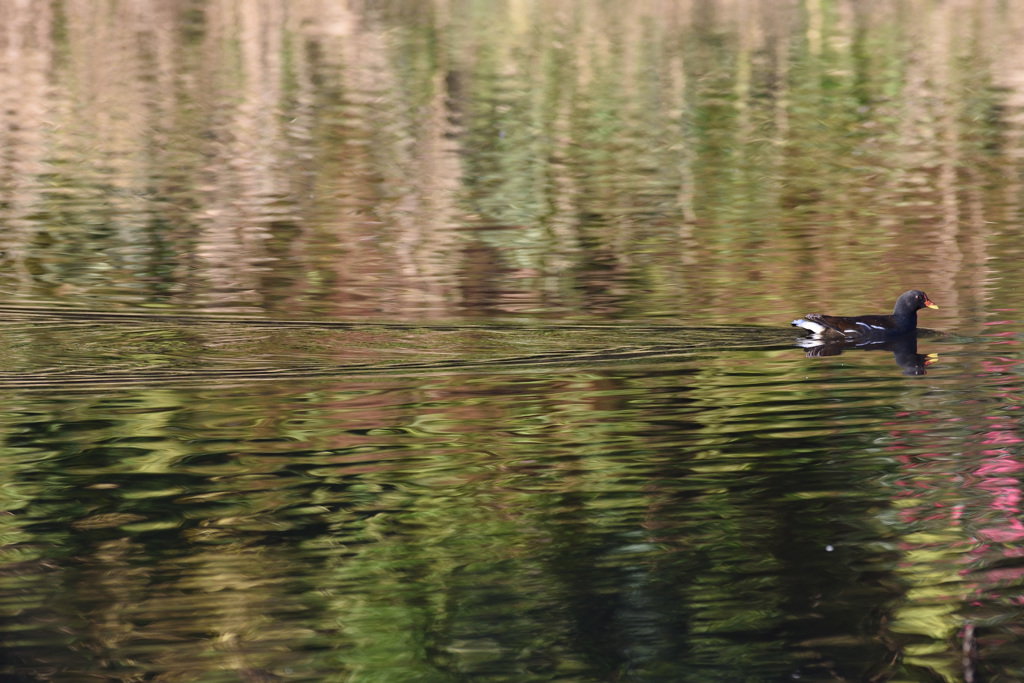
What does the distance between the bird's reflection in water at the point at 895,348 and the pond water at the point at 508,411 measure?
47 mm

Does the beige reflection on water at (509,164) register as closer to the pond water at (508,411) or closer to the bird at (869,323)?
the pond water at (508,411)

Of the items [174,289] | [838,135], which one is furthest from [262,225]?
[838,135]

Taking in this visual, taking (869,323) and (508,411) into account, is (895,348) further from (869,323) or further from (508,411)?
(508,411)

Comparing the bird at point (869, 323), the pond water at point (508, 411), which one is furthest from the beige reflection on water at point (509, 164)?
the bird at point (869, 323)

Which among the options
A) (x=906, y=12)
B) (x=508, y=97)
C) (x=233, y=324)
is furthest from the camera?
(x=906, y=12)

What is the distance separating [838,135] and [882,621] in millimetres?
19056

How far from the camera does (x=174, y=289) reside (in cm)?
1366

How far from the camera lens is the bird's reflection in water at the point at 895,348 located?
440 inches

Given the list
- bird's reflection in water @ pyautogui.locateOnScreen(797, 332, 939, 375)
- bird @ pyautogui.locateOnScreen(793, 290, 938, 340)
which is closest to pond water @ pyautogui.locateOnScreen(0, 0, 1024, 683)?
bird's reflection in water @ pyautogui.locateOnScreen(797, 332, 939, 375)

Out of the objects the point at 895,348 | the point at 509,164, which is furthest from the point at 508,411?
the point at 509,164

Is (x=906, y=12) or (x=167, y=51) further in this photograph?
(x=906, y=12)

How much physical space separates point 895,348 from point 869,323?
313mm

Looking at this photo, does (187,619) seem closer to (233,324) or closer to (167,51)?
(233,324)

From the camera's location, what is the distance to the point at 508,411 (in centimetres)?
983
